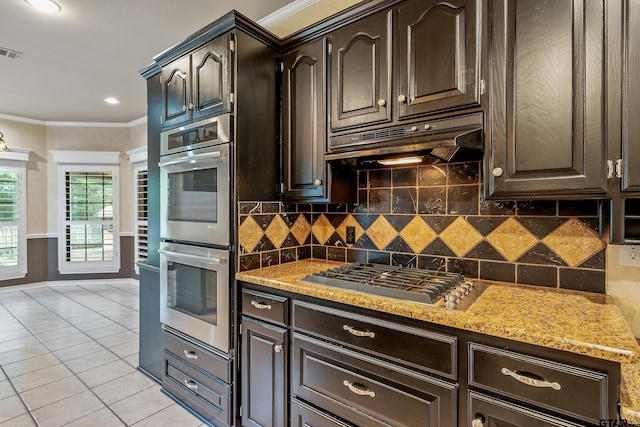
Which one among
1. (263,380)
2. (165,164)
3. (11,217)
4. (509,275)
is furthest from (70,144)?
(509,275)

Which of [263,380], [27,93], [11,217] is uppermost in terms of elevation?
[27,93]

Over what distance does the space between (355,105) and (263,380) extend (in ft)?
5.31

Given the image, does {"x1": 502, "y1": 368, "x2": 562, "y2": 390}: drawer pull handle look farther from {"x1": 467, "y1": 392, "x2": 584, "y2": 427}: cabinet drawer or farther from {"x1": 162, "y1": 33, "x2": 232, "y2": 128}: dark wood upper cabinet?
{"x1": 162, "y1": 33, "x2": 232, "y2": 128}: dark wood upper cabinet

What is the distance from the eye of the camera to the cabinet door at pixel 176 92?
2246mm

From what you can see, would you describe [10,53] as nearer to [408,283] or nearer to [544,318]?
[408,283]

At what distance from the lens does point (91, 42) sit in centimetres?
299

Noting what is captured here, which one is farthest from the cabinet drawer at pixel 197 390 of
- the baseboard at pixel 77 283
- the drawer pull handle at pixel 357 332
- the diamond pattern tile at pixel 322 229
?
the baseboard at pixel 77 283

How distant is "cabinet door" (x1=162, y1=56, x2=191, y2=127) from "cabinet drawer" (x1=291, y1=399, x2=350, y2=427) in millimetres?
1876

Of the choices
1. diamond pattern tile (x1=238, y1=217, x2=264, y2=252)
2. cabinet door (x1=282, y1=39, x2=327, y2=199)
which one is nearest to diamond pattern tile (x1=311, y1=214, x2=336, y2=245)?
cabinet door (x1=282, y1=39, x2=327, y2=199)

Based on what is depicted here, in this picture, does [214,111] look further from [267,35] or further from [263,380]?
[263,380]

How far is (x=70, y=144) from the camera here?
5.79m

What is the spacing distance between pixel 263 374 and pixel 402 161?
4.72ft

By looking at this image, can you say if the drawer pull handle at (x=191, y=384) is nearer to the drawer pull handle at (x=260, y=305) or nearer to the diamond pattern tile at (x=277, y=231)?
the drawer pull handle at (x=260, y=305)

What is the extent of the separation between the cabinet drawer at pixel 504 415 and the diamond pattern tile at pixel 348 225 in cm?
124
